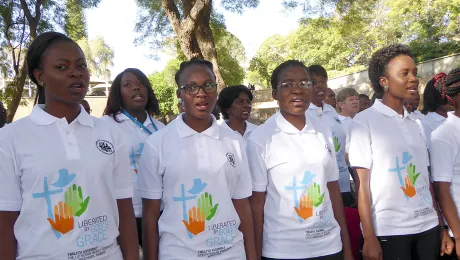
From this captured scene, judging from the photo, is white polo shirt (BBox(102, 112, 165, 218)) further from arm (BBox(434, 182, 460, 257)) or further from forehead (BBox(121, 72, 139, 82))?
arm (BBox(434, 182, 460, 257))

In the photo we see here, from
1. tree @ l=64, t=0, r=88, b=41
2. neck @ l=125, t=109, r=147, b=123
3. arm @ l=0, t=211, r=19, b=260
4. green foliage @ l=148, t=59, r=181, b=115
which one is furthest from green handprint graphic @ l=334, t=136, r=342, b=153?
green foliage @ l=148, t=59, r=181, b=115

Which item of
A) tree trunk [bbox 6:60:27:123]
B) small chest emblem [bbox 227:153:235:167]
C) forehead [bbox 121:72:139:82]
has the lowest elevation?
small chest emblem [bbox 227:153:235:167]

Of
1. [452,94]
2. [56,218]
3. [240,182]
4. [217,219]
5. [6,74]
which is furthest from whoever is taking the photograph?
[6,74]

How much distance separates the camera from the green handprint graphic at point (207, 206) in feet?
6.93

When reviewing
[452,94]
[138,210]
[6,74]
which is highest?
[6,74]

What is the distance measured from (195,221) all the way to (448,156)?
177cm

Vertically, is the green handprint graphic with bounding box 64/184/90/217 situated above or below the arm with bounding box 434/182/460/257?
above

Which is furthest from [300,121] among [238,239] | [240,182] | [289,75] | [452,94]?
[452,94]

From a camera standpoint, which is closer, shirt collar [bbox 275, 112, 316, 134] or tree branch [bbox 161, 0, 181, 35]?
shirt collar [bbox 275, 112, 316, 134]

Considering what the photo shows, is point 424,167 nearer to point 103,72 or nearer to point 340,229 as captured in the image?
point 340,229

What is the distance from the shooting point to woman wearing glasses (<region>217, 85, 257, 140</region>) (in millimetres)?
4410

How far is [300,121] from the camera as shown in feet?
8.48

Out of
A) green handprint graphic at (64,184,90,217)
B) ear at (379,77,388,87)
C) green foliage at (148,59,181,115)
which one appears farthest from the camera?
green foliage at (148,59,181,115)

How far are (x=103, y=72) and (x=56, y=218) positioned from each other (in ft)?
215
